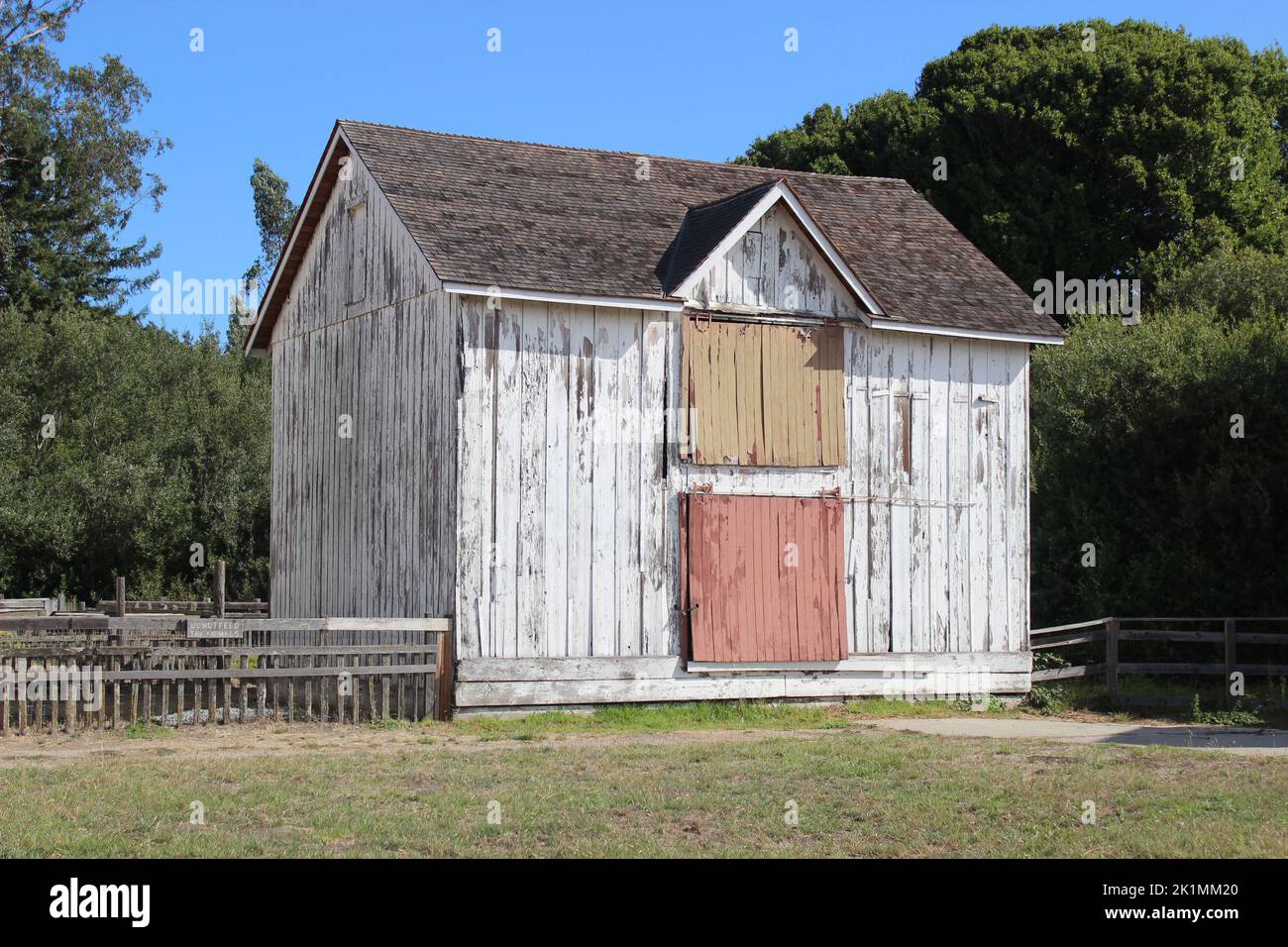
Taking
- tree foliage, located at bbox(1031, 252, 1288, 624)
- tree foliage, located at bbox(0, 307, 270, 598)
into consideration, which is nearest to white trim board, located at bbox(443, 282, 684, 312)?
tree foliage, located at bbox(1031, 252, 1288, 624)

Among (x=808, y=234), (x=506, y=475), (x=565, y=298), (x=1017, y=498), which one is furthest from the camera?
(x=1017, y=498)

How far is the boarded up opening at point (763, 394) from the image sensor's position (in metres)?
20.2

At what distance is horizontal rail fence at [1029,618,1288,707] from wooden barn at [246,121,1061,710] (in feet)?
3.89

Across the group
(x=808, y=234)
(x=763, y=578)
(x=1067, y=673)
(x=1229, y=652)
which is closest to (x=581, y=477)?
(x=763, y=578)

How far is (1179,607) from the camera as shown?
926 inches

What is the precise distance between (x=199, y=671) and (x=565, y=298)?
6.36 m

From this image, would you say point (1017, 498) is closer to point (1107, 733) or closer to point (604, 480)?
point (1107, 733)

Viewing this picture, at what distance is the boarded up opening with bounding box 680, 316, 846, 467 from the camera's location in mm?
20188

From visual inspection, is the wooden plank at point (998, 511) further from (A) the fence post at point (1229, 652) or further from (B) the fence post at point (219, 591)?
(B) the fence post at point (219, 591)

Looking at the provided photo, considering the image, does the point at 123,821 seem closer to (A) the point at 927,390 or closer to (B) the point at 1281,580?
(A) the point at 927,390

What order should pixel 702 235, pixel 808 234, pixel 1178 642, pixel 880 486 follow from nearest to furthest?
pixel 808 234 < pixel 702 235 < pixel 880 486 < pixel 1178 642

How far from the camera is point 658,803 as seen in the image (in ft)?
38.6

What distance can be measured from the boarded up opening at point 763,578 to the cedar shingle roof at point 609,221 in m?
3.06
